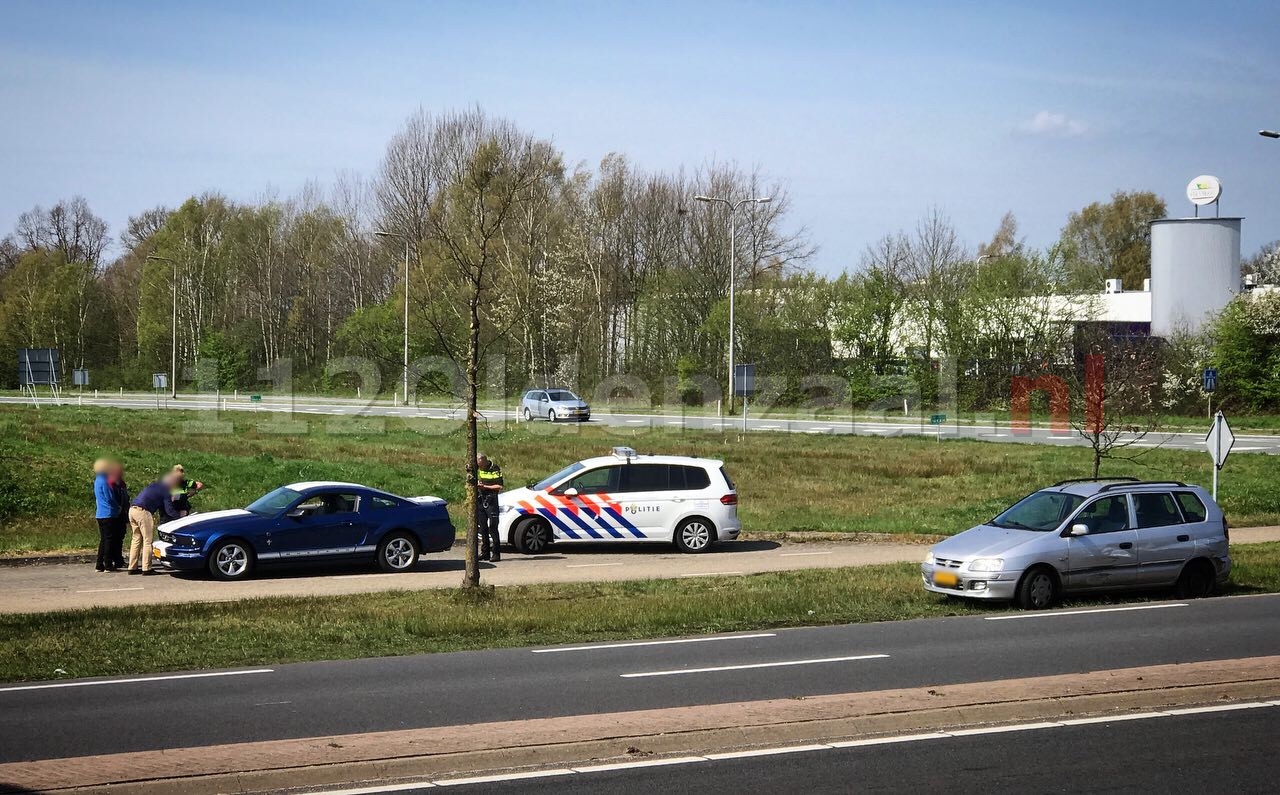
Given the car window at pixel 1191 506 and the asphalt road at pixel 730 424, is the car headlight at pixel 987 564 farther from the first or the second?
the asphalt road at pixel 730 424

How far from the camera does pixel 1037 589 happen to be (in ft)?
51.9

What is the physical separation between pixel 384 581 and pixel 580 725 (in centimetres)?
1076

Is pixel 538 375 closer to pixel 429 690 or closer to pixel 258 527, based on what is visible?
pixel 258 527

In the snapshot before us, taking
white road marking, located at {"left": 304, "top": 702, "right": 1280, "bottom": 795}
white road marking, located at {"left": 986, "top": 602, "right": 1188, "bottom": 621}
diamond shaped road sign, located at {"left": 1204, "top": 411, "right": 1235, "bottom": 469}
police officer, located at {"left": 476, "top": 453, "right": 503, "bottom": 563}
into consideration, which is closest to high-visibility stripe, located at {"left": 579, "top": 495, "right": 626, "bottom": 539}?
police officer, located at {"left": 476, "top": 453, "right": 503, "bottom": 563}

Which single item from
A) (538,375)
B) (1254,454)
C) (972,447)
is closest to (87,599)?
(972,447)

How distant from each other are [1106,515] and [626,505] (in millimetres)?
8960

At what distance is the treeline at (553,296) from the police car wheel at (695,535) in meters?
26.3

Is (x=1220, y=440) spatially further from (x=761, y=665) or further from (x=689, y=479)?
(x=761, y=665)

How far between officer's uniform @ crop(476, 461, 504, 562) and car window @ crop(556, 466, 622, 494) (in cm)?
Result: 152

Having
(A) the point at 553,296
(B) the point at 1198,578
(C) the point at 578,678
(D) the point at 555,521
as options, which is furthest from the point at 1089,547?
(A) the point at 553,296

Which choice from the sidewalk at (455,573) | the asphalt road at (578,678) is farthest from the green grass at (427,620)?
the sidewalk at (455,573)

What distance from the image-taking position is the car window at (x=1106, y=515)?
1623cm

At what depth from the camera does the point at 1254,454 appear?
3850 cm

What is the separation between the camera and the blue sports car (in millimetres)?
18906
